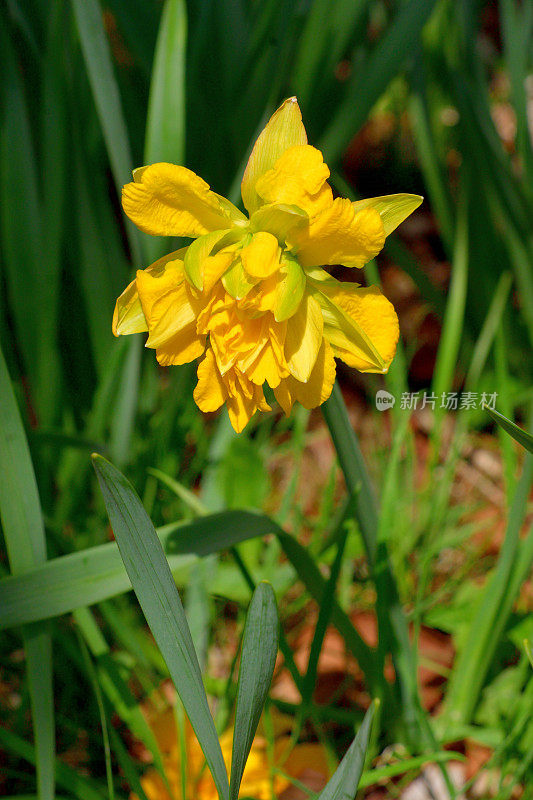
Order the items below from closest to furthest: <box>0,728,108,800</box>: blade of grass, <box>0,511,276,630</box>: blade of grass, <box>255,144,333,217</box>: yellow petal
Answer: <box>255,144,333,217</box>: yellow petal < <box>0,511,276,630</box>: blade of grass < <box>0,728,108,800</box>: blade of grass

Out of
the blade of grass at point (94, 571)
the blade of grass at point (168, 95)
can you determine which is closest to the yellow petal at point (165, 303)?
the blade of grass at point (94, 571)

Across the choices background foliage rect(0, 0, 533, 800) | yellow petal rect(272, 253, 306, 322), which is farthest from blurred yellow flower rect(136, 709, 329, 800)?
yellow petal rect(272, 253, 306, 322)

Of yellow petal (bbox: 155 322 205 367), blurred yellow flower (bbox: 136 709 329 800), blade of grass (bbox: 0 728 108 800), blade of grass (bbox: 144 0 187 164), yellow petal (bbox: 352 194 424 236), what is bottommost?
blurred yellow flower (bbox: 136 709 329 800)

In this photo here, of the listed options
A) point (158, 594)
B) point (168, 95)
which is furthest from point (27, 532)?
point (168, 95)

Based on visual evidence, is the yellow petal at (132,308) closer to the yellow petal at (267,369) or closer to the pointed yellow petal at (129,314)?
the pointed yellow petal at (129,314)

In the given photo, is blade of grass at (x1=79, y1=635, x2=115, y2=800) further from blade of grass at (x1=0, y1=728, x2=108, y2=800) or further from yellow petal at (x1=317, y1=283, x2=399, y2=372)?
yellow petal at (x1=317, y1=283, x2=399, y2=372)

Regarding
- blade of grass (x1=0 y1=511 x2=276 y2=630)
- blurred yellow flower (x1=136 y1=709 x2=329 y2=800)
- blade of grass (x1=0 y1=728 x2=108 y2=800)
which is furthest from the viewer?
blurred yellow flower (x1=136 y1=709 x2=329 y2=800)
